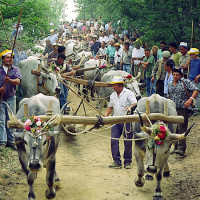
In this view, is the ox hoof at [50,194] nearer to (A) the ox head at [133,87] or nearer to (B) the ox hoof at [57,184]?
(B) the ox hoof at [57,184]

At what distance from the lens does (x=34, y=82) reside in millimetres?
12031

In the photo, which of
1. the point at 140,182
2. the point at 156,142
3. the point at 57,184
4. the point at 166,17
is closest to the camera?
the point at 156,142

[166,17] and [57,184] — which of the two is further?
[166,17]

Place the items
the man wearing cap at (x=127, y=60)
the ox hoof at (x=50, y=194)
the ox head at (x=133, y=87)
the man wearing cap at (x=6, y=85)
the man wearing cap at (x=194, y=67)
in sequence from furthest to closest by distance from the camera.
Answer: the man wearing cap at (x=127, y=60), the ox head at (x=133, y=87), the man wearing cap at (x=194, y=67), the man wearing cap at (x=6, y=85), the ox hoof at (x=50, y=194)

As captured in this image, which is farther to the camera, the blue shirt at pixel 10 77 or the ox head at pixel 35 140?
the blue shirt at pixel 10 77

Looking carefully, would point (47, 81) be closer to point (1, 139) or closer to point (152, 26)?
point (1, 139)

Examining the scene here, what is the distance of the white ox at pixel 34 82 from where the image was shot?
11484mm

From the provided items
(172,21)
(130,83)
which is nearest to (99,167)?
(130,83)

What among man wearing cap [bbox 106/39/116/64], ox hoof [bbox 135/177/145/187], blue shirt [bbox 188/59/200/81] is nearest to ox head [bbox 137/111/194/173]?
ox hoof [bbox 135/177/145/187]

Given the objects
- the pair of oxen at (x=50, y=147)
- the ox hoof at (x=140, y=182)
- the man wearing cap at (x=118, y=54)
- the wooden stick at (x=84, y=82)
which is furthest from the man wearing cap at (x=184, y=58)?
the man wearing cap at (x=118, y=54)

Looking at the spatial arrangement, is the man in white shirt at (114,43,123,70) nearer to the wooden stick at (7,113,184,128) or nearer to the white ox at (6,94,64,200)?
the white ox at (6,94,64,200)

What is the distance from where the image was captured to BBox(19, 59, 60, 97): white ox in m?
11.5

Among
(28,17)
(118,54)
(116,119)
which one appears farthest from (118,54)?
(116,119)

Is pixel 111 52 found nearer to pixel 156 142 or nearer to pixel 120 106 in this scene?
pixel 120 106
